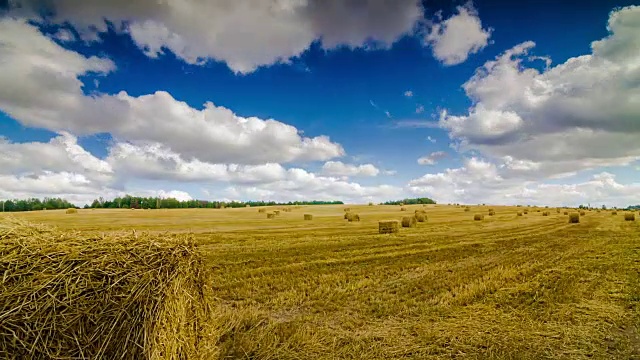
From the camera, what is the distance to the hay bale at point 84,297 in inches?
144

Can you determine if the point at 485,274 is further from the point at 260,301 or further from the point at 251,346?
the point at 251,346

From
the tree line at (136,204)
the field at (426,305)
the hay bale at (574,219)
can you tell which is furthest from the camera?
the tree line at (136,204)

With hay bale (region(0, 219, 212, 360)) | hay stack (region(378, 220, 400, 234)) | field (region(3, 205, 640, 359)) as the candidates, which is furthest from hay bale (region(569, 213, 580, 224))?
hay bale (region(0, 219, 212, 360))

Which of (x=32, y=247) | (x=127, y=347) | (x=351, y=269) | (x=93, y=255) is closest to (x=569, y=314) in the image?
(x=351, y=269)

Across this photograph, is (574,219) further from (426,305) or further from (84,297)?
(84,297)

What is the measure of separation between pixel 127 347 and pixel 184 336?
981 millimetres

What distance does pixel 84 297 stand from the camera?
3.76 m

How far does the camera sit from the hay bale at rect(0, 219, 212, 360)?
3648mm

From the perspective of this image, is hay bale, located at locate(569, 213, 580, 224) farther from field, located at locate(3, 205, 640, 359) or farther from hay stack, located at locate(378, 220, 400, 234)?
field, located at locate(3, 205, 640, 359)

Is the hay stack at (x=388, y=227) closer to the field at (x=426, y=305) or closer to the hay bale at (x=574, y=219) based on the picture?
the field at (x=426, y=305)

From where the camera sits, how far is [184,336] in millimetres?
4762

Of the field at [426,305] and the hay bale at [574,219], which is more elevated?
the hay bale at [574,219]

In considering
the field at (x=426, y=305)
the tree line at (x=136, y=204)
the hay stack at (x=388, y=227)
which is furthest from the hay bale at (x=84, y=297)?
the tree line at (x=136, y=204)

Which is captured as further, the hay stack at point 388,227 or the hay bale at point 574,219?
the hay bale at point 574,219
